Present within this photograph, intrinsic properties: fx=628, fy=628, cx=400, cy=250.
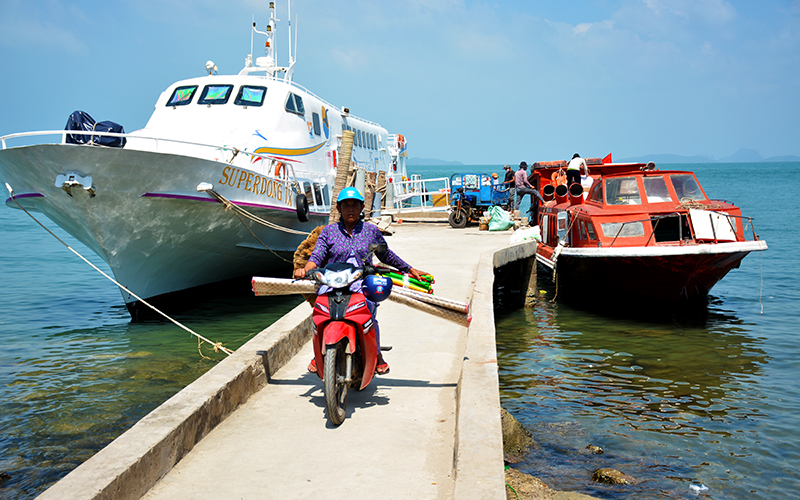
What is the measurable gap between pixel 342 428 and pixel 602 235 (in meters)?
8.38

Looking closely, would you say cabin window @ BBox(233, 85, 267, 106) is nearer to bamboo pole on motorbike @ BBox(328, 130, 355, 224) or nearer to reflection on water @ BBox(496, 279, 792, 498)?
bamboo pole on motorbike @ BBox(328, 130, 355, 224)

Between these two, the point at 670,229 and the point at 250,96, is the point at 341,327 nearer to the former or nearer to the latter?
the point at 670,229

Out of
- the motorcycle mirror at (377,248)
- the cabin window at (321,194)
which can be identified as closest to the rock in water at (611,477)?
the motorcycle mirror at (377,248)

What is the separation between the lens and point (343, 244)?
16.2 feet

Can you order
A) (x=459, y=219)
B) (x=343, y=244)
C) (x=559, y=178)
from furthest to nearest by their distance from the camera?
(x=459, y=219), (x=559, y=178), (x=343, y=244)

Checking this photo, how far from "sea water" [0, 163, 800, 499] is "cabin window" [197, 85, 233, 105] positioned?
14.9 ft

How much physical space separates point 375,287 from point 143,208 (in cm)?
684

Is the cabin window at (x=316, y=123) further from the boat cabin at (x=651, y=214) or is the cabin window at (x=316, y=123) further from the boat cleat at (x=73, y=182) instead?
the boat cleat at (x=73, y=182)

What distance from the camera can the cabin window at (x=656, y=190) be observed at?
468 inches

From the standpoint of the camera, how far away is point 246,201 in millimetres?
11867

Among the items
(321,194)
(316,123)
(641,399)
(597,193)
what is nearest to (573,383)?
(641,399)

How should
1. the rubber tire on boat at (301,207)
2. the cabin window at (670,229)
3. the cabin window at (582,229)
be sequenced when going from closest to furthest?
the cabin window at (670,229) → the cabin window at (582,229) → the rubber tire on boat at (301,207)

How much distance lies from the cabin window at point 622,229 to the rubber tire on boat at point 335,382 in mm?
7790

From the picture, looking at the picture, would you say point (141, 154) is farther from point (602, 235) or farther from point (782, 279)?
point (782, 279)
